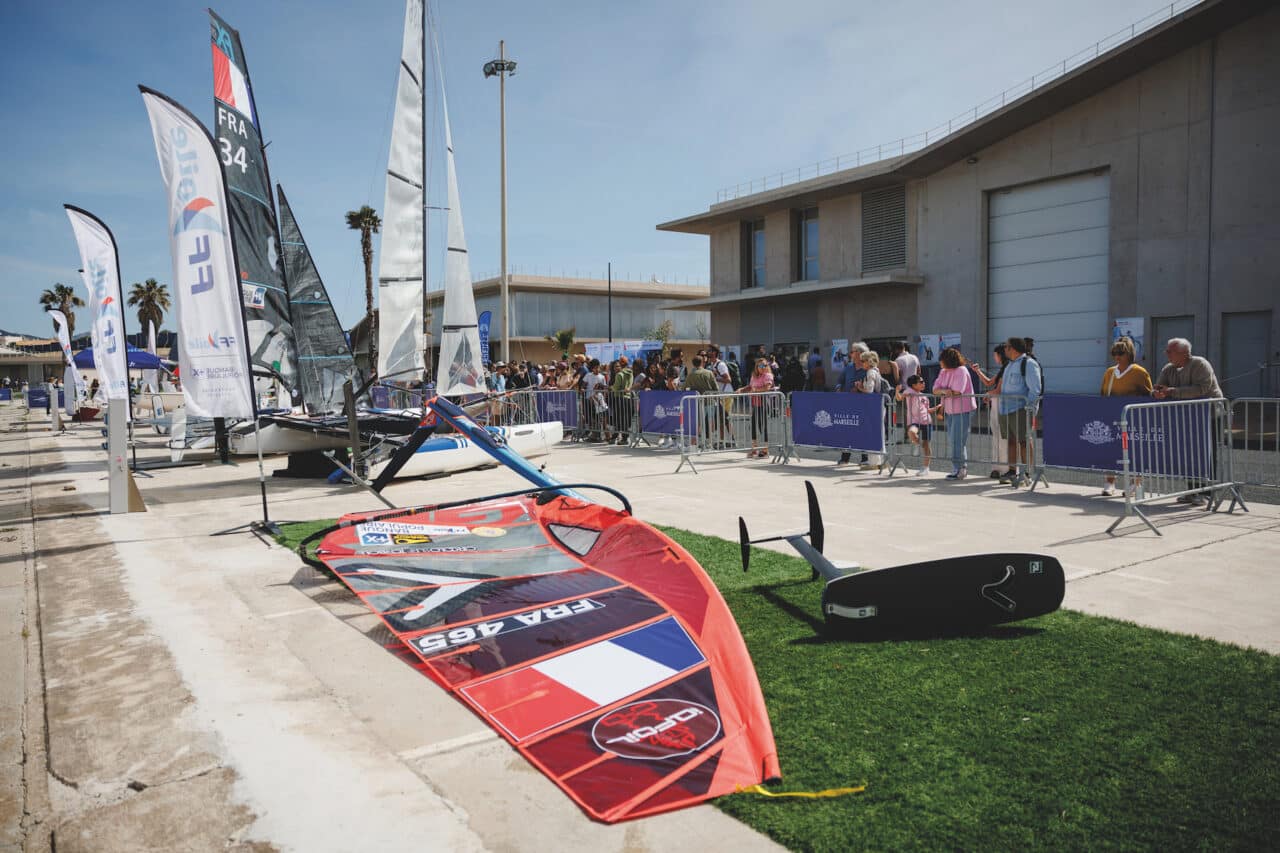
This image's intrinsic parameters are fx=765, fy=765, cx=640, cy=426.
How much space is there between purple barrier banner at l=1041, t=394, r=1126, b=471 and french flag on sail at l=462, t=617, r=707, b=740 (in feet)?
22.9

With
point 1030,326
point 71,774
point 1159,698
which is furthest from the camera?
point 1030,326

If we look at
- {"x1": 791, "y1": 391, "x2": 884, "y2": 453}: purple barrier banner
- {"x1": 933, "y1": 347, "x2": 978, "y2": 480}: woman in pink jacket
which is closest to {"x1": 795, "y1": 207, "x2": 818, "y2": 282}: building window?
{"x1": 791, "y1": 391, "x2": 884, "y2": 453}: purple barrier banner

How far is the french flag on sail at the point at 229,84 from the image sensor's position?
11.9 metres

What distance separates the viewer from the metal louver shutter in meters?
29.3

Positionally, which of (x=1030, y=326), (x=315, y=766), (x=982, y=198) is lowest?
(x=315, y=766)

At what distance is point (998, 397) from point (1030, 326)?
17130 mm

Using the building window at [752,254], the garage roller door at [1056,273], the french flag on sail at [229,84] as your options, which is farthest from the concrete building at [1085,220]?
the french flag on sail at [229,84]

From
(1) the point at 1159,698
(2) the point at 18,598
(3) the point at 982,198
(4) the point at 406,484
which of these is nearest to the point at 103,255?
(4) the point at 406,484

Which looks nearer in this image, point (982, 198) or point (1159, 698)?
point (1159, 698)

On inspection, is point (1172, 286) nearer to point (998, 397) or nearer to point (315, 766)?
point (998, 397)

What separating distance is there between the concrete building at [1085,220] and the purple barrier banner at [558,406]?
1463 cm

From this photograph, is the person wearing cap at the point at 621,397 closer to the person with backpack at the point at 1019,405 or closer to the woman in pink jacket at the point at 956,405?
the woman in pink jacket at the point at 956,405

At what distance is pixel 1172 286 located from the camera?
2112 centimetres

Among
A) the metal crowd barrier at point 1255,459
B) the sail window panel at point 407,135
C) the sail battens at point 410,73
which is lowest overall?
the metal crowd barrier at point 1255,459
